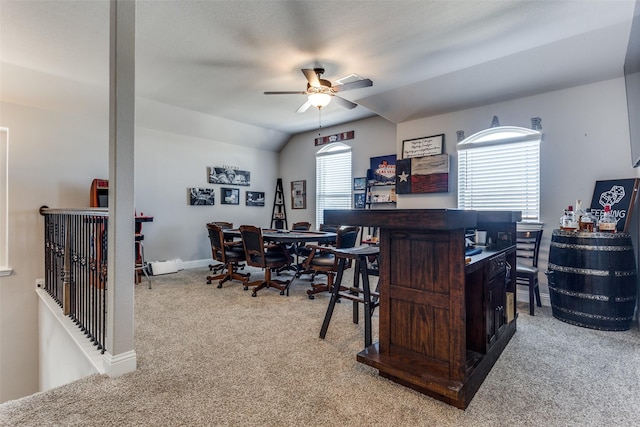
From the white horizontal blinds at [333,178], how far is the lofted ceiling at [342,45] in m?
1.83

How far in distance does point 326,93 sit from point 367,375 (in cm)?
283

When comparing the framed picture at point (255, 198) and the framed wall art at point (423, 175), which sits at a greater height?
the framed wall art at point (423, 175)

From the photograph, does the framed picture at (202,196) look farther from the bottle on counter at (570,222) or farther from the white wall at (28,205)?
the bottle on counter at (570,222)

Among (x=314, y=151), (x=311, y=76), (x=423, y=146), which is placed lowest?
(x=423, y=146)

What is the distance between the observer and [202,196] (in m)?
5.88

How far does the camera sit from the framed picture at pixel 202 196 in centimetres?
575

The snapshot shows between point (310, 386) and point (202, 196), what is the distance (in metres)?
4.80

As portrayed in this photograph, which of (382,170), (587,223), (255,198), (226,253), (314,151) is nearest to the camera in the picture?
(587,223)

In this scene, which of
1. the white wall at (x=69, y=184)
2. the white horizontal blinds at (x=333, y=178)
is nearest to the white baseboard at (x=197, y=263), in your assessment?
the white wall at (x=69, y=184)

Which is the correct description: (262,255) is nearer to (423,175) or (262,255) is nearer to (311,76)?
(311,76)

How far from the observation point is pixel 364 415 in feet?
5.11

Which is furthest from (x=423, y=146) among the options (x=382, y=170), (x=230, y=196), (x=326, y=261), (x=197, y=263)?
(x=197, y=263)

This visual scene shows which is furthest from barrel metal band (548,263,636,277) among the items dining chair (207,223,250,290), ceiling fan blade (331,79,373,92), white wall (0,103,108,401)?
white wall (0,103,108,401)

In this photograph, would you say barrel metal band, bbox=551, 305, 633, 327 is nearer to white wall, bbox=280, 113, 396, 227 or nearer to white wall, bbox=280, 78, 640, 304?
white wall, bbox=280, 78, 640, 304
